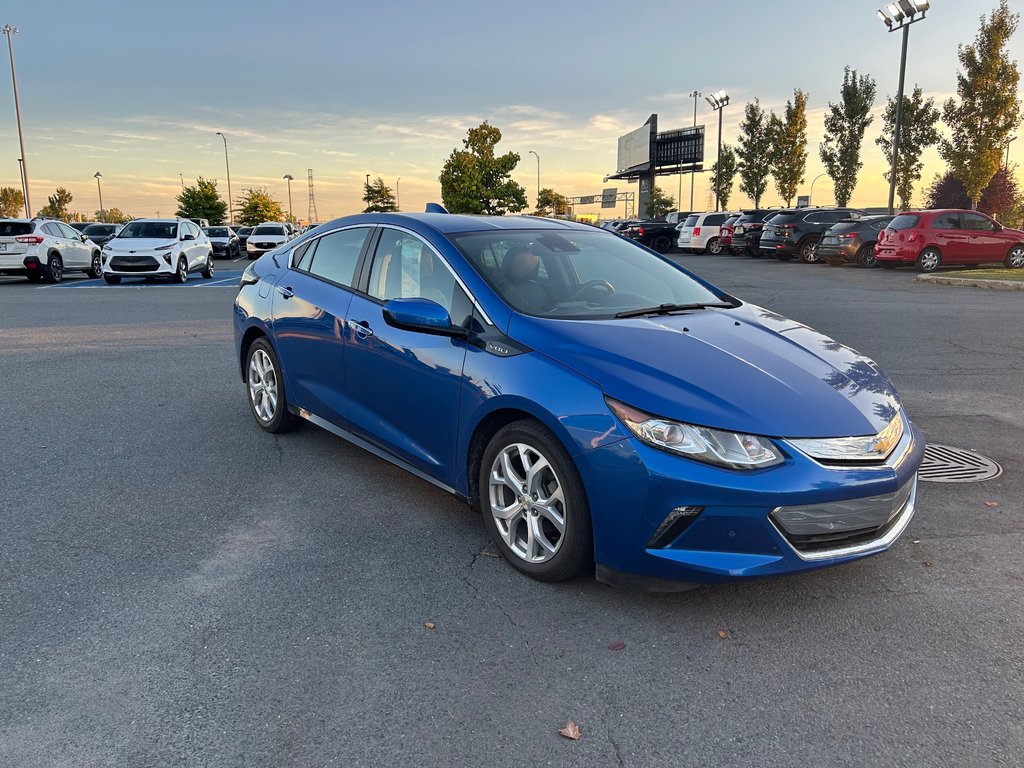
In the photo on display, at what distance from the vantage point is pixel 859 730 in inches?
98.0

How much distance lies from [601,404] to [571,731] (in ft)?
3.86

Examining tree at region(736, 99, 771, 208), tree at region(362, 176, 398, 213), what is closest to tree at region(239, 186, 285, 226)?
tree at region(362, 176, 398, 213)

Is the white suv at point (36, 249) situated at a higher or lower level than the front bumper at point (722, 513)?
higher

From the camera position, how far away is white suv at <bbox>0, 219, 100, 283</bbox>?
19.8 m

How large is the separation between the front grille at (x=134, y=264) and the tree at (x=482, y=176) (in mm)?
50434

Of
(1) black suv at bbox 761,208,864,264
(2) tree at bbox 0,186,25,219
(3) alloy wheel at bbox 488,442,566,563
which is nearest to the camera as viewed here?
(3) alloy wheel at bbox 488,442,566,563

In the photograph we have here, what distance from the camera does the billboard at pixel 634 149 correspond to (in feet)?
253

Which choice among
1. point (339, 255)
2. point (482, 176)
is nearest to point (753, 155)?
point (482, 176)

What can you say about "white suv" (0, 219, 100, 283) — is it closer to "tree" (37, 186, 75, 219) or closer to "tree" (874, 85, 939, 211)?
"tree" (874, 85, 939, 211)

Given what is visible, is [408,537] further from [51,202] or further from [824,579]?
[51,202]

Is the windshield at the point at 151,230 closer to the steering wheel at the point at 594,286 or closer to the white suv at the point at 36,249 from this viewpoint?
the white suv at the point at 36,249

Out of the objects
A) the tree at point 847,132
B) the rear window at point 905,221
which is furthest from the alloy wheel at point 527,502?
the tree at point 847,132

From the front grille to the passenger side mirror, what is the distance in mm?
18099

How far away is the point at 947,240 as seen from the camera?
21.2 metres
